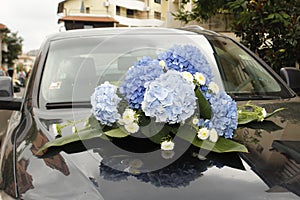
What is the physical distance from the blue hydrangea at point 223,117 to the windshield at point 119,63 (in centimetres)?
75

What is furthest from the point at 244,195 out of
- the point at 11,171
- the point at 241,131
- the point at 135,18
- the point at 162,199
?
the point at 135,18

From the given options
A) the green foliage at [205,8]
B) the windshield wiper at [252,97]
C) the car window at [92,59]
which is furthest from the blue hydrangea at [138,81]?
the green foliage at [205,8]

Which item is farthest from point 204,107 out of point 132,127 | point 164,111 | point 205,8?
point 205,8

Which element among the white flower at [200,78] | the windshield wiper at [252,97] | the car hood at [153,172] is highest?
the white flower at [200,78]

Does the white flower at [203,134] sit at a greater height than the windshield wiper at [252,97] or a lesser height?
greater

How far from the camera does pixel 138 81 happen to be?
1.51m

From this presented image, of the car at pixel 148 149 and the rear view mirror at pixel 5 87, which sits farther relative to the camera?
the rear view mirror at pixel 5 87

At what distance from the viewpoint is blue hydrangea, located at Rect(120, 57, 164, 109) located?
4.86 ft

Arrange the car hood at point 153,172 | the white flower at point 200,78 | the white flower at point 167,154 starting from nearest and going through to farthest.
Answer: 1. the car hood at point 153,172
2. the white flower at point 167,154
3. the white flower at point 200,78

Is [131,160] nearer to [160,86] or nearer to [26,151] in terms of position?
[160,86]

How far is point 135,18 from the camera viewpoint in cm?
629

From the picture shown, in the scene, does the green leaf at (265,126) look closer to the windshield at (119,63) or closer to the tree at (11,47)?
the windshield at (119,63)

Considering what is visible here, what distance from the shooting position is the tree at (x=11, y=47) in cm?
4973

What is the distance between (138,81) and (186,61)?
0.84ft
